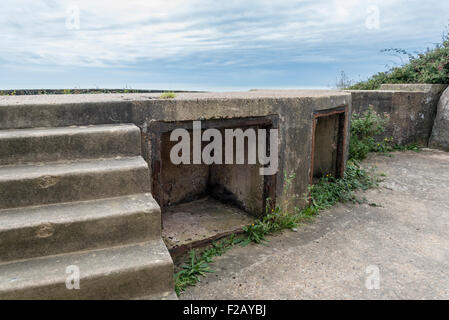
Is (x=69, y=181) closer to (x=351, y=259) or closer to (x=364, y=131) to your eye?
(x=351, y=259)

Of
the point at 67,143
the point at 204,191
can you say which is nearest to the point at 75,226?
the point at 67,143

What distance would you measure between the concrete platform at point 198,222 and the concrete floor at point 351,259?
14.2 inches

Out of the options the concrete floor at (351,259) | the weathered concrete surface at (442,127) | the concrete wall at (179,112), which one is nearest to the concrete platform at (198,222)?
the concrete floor at (351,259)

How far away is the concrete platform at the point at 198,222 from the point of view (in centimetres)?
360

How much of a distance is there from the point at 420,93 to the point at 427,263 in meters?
5.97

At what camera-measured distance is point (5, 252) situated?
214cm

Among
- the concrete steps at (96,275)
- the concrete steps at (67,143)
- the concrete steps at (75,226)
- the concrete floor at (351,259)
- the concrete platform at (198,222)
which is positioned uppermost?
the concrete steps at (67,143)

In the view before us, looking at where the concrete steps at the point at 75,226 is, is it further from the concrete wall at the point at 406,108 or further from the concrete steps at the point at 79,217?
the concrete wall at the point at 406,108

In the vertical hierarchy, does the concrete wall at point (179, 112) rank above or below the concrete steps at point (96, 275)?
Result: above

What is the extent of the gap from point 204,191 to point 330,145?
6.98 ft

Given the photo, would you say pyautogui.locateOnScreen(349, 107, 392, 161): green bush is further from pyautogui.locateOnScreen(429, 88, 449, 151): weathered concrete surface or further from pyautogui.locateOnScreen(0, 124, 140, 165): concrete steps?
pyautogui.locateOnScreen(0, 124, 140, 165): concrete steps

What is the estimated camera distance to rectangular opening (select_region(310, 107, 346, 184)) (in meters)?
5.46

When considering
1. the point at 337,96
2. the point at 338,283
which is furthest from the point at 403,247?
the point at 337,96

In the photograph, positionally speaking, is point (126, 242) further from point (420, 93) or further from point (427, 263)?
point (420, 93)
